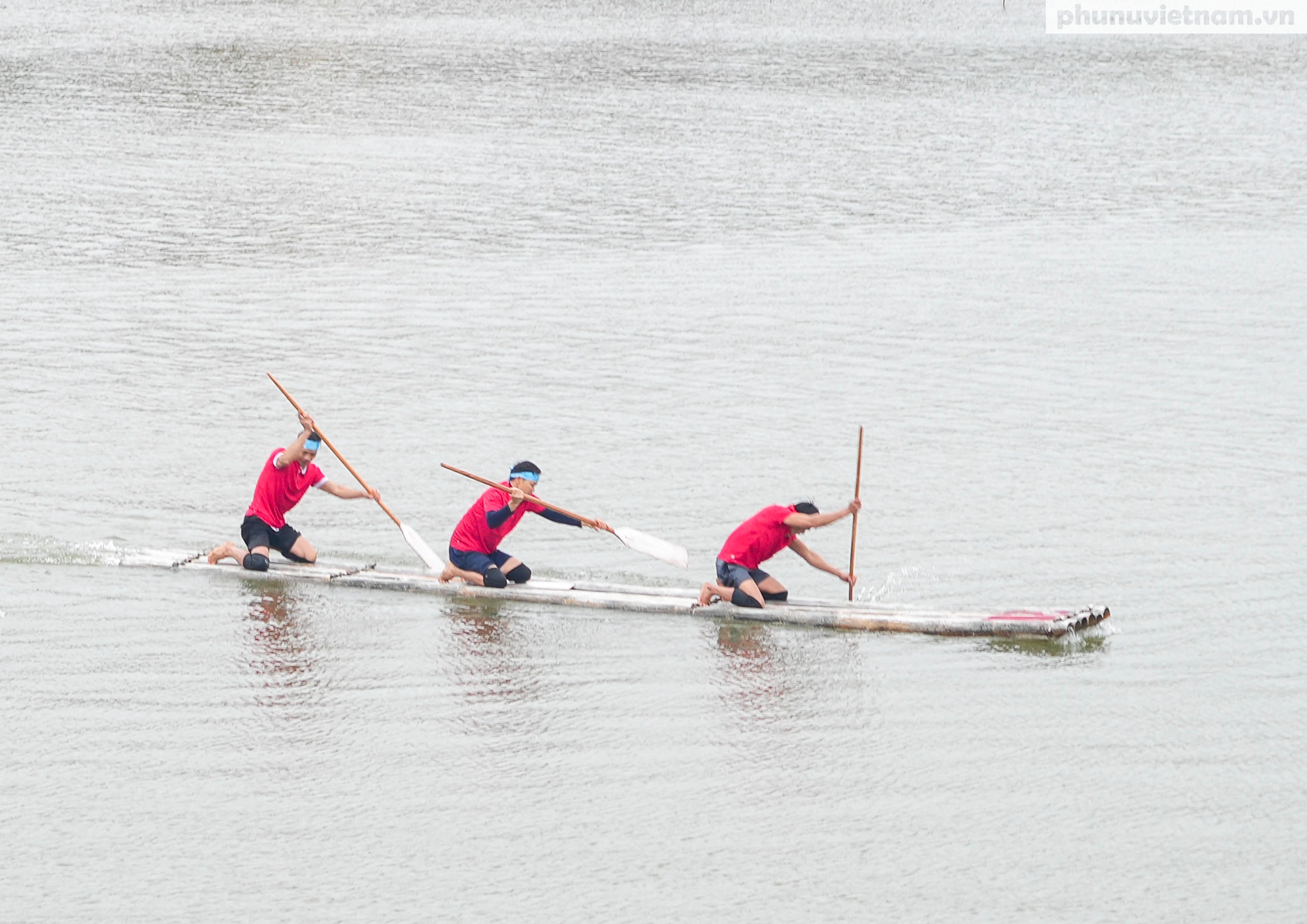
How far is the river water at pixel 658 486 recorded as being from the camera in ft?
49.8

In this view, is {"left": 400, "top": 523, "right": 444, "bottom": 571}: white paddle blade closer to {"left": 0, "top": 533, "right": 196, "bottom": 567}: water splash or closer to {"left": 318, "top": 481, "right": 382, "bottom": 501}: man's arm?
{"left": 318, "top": 481, "right": 382, "bottom": 501}: man's arm

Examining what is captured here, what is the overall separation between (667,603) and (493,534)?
2.32 meters

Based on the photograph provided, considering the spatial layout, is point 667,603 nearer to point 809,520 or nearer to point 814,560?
point 814,560

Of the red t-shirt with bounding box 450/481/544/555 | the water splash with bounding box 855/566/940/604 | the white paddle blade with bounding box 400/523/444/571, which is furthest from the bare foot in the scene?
the water splash with bounding box 855/566/940/604

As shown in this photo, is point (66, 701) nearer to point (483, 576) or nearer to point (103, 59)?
point (483, 576)

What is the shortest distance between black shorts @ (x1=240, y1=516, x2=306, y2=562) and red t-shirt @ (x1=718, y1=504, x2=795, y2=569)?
225 inches

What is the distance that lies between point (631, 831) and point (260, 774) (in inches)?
144

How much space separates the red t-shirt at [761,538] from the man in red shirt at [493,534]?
180 centimetres

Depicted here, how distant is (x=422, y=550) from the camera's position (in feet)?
71.8

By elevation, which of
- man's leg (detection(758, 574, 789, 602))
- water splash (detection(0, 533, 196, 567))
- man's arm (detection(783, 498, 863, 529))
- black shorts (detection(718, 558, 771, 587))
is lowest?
water splash (detection(0, 533, 196, 567))

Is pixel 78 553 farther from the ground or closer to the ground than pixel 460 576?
closer to the ground

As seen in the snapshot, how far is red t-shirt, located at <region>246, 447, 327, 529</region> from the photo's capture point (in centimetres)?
2173

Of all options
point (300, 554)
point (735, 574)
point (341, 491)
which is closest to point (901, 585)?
point (735, 574)

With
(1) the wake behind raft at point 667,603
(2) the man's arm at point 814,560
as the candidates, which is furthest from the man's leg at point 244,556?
(2) the man's arm at point 814,560
